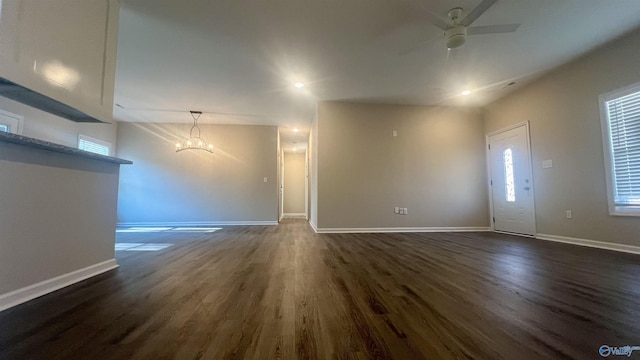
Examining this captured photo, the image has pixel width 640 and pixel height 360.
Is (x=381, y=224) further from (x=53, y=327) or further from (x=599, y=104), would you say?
(x=53, y=327)

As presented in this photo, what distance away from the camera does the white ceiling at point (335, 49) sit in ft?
8.16

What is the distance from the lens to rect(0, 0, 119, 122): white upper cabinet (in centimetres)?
146

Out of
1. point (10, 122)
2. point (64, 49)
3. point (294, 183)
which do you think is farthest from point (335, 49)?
point (294, 183)

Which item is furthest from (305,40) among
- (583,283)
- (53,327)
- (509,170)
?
(509,170)

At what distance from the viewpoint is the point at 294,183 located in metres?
9.83

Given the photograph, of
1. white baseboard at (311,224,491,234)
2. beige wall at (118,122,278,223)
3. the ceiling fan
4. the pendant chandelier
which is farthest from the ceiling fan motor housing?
the pendant chandelier

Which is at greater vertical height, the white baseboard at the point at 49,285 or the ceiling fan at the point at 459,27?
the ceiling fan at the point at 459,27

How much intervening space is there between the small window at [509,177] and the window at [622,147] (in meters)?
1.38

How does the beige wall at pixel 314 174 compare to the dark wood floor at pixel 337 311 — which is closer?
the dark wood floor at pixel 337 311

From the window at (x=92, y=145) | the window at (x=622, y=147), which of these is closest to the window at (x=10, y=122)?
the window at (x=92, y=145)

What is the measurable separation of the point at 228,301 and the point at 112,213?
5.33ft

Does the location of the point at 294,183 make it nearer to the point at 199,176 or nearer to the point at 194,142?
the point at 199,176

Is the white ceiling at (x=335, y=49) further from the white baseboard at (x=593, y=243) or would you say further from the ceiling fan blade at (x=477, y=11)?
the white baseboard at (x=593, y=243)

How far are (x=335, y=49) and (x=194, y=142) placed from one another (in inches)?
181
